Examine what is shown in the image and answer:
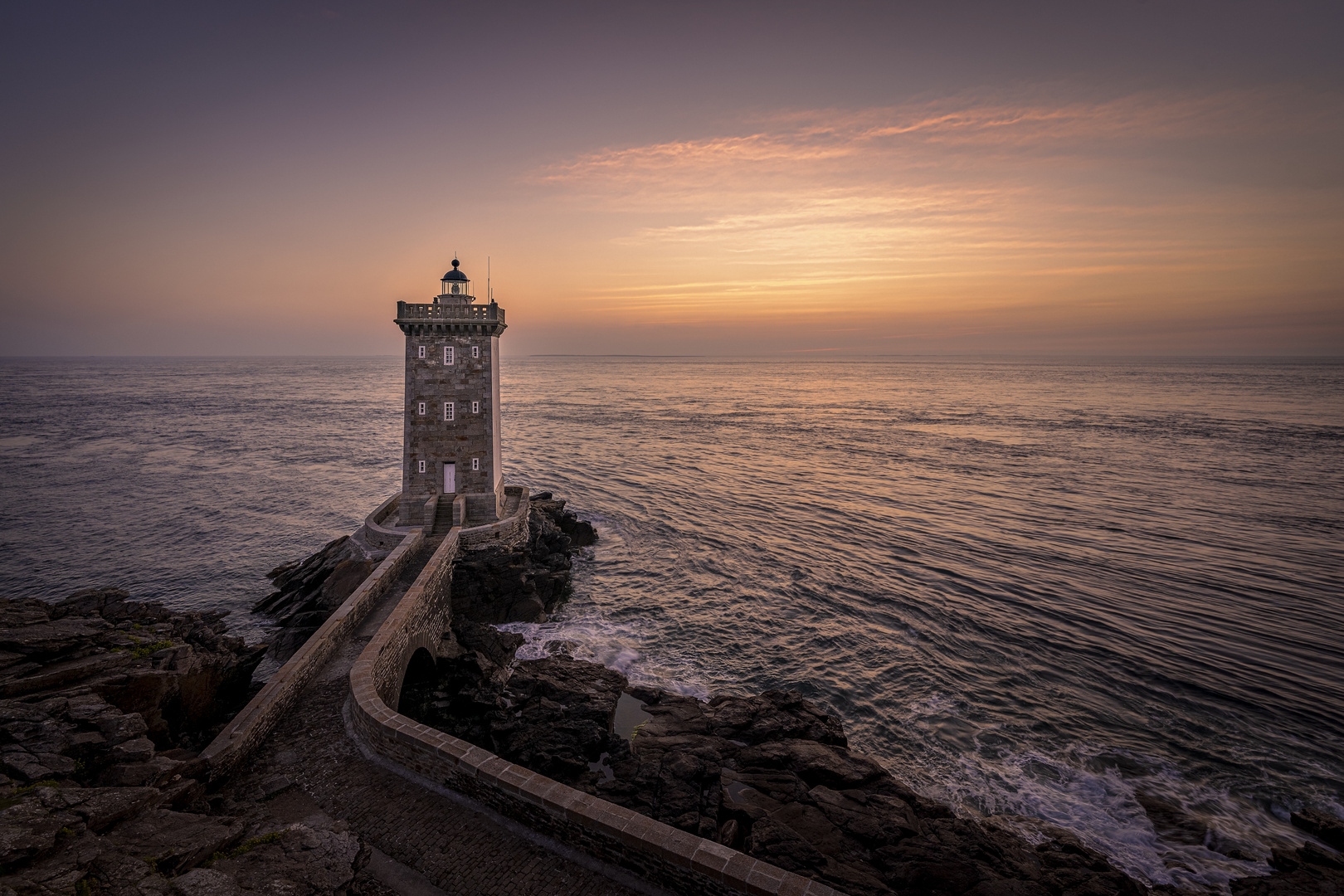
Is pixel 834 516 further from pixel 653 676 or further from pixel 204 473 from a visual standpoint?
pixel 204 473

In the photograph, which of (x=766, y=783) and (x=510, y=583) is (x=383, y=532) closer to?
(x=510, y=583)

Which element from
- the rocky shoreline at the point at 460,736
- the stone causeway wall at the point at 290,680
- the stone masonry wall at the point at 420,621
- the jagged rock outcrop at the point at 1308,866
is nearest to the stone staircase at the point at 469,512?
the stone masonry wall at the point at 420,621

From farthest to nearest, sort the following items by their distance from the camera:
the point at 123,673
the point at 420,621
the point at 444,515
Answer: the point at 444,515 → the point at 420,621 → the point at 123,673

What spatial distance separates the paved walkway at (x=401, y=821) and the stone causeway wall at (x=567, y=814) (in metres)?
0.33

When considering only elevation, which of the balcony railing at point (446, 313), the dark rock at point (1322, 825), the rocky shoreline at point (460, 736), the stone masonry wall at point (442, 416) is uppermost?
the balcony railing at point (446, 313)

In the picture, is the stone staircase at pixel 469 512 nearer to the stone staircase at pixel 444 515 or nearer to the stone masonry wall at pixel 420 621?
the stone staircase at pixel 444 515

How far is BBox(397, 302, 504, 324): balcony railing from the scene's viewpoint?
2702 cm

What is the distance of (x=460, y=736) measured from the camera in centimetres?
1728

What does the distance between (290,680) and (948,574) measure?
27.7m

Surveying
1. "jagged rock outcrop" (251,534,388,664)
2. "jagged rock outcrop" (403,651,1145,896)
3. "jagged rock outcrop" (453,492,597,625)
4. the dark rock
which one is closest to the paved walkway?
"jagged rock outcrop" (403,651,1145,896)

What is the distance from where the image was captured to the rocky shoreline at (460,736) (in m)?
8.38

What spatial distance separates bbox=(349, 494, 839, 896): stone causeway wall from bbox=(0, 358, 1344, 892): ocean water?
9.84 meters

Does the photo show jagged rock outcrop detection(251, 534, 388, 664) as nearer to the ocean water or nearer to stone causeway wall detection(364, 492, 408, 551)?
stone causeway wall detection(364, 492, 408, 551)

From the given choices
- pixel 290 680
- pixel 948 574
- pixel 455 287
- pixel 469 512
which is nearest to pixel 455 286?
pixel 455 287
